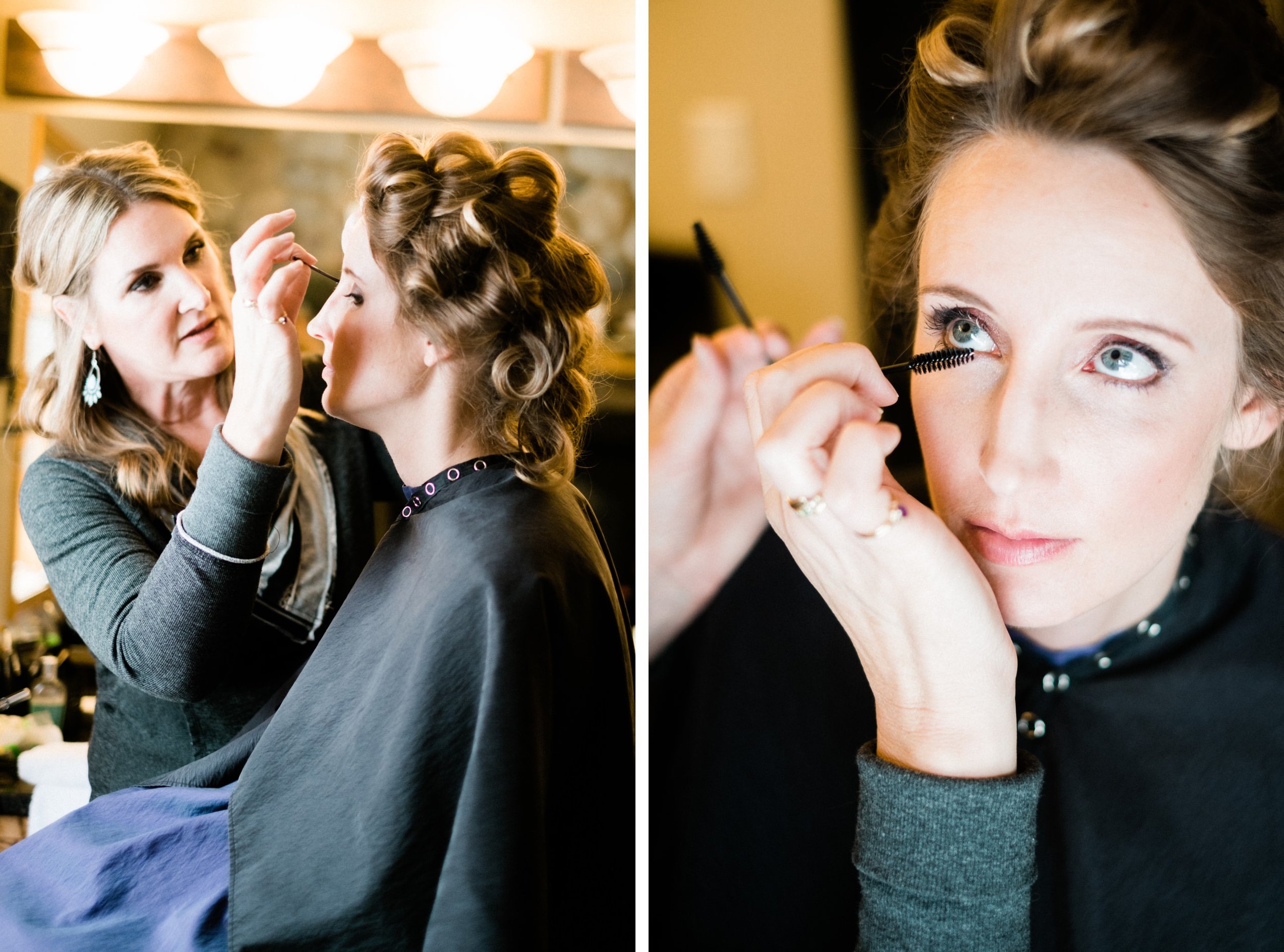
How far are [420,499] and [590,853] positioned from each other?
52 cm

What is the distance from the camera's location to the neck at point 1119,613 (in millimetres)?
1001

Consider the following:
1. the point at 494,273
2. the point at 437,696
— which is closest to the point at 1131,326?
the point at 494,273

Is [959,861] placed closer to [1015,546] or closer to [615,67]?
[1015,546]

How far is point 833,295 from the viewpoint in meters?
1.12

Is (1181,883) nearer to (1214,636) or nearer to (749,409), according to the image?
(1214,636)

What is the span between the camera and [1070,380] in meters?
0.93

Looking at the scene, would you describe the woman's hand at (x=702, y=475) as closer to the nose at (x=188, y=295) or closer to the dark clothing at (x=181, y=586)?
the dark clothing at (x=181, y=586)

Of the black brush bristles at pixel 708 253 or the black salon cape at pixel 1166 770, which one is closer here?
the black salon cape at pixel 1166 770

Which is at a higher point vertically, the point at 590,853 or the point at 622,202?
the point at 622,202

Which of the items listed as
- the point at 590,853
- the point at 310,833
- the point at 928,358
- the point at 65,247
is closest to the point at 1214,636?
the point at 928,358

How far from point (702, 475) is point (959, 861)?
0.54m

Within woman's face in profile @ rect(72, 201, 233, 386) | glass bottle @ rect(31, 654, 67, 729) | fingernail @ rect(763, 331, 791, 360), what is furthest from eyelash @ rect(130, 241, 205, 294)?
fingernail @ rect(763, 331, 791, 360)

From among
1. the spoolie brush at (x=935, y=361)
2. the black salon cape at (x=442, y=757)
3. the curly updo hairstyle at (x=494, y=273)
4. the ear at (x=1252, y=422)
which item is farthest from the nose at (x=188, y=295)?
the ear at (x=1252, y=422)

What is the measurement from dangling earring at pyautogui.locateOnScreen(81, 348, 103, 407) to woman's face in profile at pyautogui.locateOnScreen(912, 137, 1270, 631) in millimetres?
1014
